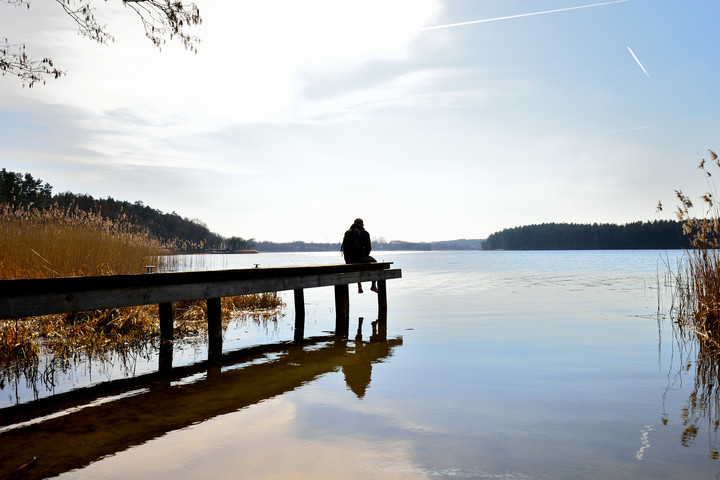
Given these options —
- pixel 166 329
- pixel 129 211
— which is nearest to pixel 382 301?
pixel 166 329

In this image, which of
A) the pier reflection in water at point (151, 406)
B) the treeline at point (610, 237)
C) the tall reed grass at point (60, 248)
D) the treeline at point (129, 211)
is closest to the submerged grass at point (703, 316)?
the pier reflection in water at point (151, 406)

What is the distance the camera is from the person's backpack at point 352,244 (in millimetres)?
15641

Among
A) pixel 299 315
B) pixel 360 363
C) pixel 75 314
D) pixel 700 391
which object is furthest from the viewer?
pixel 299 315

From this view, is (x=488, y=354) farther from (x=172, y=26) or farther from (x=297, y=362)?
(x=172, y=26)

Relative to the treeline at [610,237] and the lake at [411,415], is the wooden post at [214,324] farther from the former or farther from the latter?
the treeline at [610,237]

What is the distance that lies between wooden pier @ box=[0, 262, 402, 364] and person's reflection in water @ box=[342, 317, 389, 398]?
128 cm

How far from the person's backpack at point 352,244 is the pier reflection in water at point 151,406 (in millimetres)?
5874

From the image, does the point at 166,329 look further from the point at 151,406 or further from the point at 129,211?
the point at 129,211

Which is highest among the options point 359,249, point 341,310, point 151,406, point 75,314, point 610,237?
point 610,237

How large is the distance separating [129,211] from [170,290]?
326 ft

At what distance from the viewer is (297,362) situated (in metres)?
9.10

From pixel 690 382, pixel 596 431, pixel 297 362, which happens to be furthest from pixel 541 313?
pixel 596 431

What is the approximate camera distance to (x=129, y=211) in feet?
325

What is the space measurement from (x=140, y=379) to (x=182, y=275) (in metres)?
1.78
